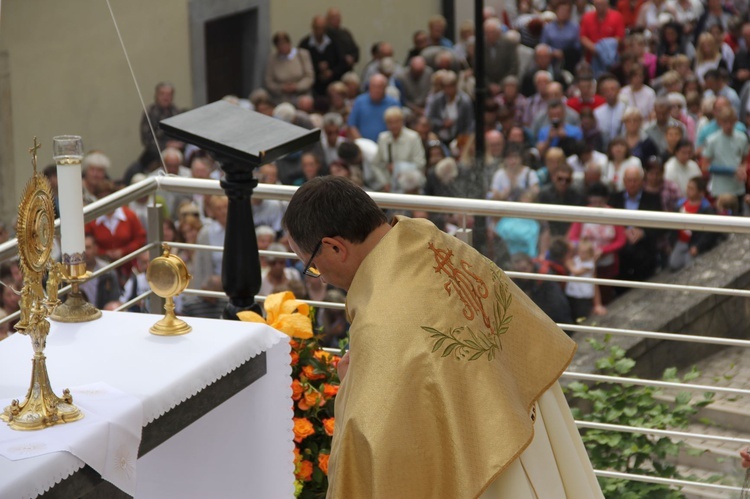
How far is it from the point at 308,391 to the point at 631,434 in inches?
52.1

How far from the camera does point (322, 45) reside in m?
11.7

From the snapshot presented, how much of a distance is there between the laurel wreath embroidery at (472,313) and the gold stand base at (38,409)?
0.82 metres

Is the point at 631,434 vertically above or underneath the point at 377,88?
underneath

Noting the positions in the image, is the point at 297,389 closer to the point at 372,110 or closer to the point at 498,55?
the point at 372,110

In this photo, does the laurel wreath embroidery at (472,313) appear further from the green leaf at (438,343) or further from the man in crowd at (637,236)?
the man in crowd at (637,236)

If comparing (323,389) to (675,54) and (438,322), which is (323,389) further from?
(675,54)

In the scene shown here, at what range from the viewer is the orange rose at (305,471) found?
Answer: 4160 mm

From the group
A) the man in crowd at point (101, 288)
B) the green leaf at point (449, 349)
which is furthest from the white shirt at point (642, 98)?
the green leaf at point (449, 349)

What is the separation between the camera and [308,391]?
418 centimetres

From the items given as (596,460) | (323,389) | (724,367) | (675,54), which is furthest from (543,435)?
(675,54)

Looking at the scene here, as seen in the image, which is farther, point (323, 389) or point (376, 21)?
point (376, 21)

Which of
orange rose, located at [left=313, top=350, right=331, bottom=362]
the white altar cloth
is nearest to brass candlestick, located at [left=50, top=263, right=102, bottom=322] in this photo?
the white altar cloth

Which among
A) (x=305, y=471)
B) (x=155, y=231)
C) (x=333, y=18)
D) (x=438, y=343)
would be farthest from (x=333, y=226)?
(x=333, y=18)

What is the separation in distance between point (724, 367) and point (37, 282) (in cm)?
611
